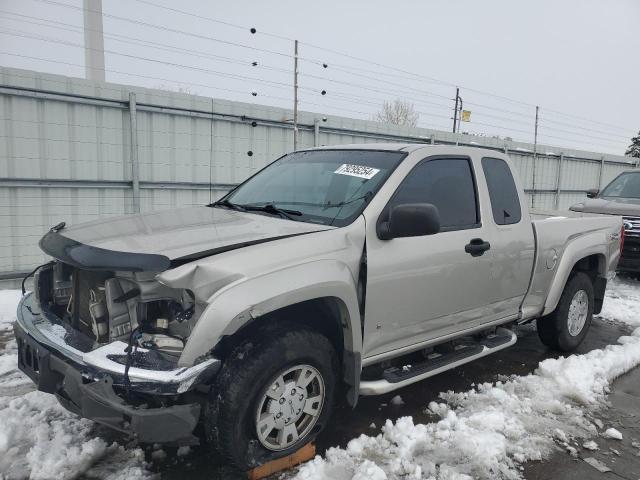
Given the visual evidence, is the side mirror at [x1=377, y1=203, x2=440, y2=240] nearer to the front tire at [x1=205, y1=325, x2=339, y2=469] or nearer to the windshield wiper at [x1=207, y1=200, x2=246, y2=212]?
the front tire at [x1=205, y1=325, x2=339, y2=469]

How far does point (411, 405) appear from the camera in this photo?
148 inches

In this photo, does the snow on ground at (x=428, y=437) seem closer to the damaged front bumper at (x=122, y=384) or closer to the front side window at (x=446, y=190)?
the damaged front bumper at (x=122, y=384)

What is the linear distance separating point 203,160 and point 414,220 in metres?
5.86

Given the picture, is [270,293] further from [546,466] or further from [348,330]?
[546,466]

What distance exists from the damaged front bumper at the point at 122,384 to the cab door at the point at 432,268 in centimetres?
118

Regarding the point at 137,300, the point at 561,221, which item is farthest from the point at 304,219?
the point at 561,221

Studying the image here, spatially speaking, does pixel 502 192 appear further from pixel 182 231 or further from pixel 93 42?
pixel 93 42

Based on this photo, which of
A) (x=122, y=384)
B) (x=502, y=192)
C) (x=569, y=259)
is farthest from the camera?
(x=569, y=259)

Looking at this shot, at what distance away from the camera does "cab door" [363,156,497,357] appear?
3113 mm

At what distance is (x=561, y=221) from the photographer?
4762mm

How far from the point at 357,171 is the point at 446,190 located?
2.45 ft

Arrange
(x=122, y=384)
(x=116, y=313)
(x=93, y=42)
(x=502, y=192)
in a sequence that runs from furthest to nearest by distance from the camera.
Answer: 1. (x=93, y=42)
2. (x=502, y=192)
3. (x=116, y=313)
4. (x=122, y=384)

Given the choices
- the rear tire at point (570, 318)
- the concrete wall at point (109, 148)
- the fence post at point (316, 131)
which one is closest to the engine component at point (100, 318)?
the rear tire at point (570, 318)

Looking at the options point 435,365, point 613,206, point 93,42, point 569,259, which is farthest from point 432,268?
point 93,42
